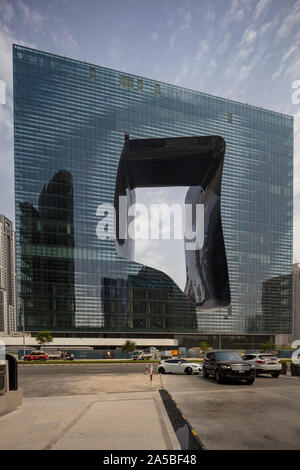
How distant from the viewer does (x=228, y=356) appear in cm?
1609

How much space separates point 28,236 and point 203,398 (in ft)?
268

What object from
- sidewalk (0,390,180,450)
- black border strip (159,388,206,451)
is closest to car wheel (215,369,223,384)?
black border strip (159,388,206,451)

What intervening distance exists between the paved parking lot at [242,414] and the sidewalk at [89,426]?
1.05 metres

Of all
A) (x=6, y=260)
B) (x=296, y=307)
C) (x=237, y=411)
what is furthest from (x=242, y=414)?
(x=296, y=307)

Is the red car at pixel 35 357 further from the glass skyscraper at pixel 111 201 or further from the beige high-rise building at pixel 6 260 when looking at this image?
the beige high-rise building at pixel 6 260

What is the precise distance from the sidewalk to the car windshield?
5857 mm

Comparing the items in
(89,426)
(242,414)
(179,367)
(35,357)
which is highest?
(89,426)

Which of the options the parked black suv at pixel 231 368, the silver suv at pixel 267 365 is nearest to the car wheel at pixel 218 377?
the parked black suv at pixel 231 368

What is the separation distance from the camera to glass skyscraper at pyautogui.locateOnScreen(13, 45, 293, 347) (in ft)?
Answer: 278

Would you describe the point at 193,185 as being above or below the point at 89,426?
above

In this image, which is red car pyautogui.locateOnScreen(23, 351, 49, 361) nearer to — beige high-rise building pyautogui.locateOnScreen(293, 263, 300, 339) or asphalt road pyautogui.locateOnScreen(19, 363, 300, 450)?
asphalt road pyautogui.locateOnScreen(19, 363, 300, 450)

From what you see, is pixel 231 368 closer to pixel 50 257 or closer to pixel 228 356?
pixel 228 356

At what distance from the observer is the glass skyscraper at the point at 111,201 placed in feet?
278

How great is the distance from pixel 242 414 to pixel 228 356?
23.7 feet
